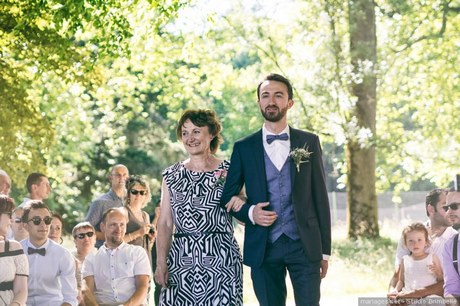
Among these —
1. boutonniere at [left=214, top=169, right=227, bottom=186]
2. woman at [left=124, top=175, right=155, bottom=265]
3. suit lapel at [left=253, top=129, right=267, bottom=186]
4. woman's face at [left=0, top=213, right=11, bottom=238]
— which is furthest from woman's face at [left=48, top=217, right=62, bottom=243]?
suit lapel at [left=253, top=129, right=267, bottom=186]

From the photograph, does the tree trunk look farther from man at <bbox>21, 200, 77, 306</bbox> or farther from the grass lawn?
man at <bbox>21, 200, 77, 306</bbox>

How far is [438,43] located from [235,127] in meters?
20.6

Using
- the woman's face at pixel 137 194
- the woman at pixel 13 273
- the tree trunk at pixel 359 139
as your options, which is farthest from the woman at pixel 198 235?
the tree trunk at pixel 359 139

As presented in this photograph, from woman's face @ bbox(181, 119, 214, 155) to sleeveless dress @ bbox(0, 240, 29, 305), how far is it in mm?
2273

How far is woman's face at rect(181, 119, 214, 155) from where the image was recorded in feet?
24.4

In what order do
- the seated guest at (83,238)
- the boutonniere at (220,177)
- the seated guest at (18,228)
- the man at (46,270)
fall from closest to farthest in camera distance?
the boutonniere at (220,177) → the man at (46,270) → the seated guest at (83,238) → the seated guest at (18,228)

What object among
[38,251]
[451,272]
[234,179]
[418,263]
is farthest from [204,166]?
[418,263]

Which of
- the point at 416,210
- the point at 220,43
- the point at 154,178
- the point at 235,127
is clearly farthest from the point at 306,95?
the point at 416,210

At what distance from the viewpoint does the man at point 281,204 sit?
688 cm

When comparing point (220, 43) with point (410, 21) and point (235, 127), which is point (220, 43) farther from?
point (235, 127)

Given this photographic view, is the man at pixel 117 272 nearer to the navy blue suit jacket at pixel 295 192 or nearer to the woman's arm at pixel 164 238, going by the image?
the woman's arm at pixel 164 238

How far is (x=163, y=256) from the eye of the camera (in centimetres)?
737

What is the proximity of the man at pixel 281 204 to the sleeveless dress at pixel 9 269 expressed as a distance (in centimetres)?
257

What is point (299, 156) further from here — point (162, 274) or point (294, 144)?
point (162, 274)
